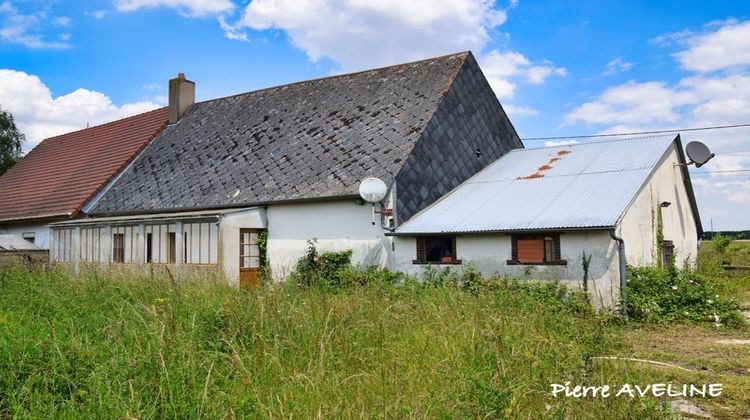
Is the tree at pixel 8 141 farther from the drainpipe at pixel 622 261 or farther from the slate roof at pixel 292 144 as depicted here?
the drainpipe at pixel 622 261

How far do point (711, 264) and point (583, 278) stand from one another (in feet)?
29.5

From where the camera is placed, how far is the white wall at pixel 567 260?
35.4ft

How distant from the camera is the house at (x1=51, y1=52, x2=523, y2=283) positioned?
1418cm

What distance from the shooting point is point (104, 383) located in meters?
4.64

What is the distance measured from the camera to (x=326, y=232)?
1433 cm

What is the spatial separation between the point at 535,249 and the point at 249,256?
7.55 meters

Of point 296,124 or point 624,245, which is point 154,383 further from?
point 296,124

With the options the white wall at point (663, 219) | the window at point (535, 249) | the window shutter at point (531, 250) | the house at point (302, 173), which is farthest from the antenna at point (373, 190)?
the white wall at point (663, 219)

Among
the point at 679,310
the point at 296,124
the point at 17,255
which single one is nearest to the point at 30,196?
the point at 17,255

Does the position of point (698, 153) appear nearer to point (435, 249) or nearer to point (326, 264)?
point (435, 249)

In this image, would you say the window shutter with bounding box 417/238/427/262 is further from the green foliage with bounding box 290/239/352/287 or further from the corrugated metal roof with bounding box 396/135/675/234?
the green foliage with bounding box 290/239/352/287

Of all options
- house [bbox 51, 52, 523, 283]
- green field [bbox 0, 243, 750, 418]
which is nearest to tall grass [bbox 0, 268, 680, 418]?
green field [bbox 0, 243, 750, 418]

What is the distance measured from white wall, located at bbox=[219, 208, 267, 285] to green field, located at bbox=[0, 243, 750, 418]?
654 centimetres

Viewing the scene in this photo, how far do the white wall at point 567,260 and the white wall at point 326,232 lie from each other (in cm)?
138
